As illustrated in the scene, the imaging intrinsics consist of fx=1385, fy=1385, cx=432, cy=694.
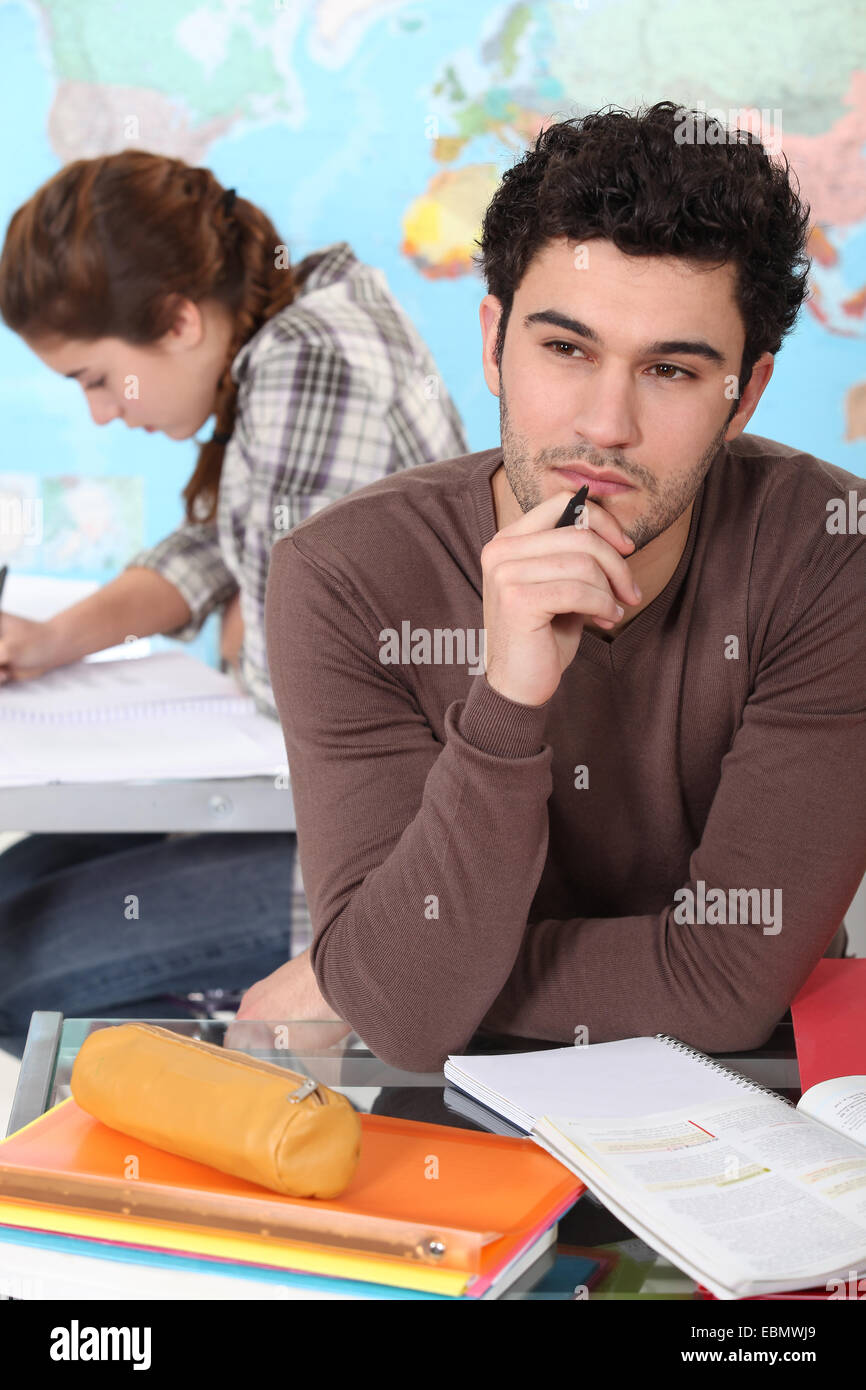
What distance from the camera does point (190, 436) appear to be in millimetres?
2176

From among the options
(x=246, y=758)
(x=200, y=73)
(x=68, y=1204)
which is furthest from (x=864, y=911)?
(x=200, y=73)

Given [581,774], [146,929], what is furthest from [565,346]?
[146,929]

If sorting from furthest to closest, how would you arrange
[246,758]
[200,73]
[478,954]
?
[200,73]
[246,758]
[478,954]

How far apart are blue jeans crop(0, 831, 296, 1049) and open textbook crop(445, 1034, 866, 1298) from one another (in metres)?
0.83

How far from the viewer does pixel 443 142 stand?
2533 mm

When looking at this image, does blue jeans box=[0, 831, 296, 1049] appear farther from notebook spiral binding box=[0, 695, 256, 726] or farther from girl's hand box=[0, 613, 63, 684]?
girl's hand box=[0, 613, 63, 684]

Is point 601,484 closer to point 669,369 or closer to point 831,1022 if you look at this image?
point 669,369

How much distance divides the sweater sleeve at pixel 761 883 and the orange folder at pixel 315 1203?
220 mm

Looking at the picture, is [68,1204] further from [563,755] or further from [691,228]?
[691,228]

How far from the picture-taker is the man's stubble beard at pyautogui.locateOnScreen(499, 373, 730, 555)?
3.34 feet

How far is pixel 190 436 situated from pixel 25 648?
0.44 m

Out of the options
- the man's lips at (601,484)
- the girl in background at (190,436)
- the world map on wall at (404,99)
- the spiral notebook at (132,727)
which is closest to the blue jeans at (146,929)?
the girl in background at (190,436)

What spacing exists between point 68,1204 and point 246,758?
1.04 meters
